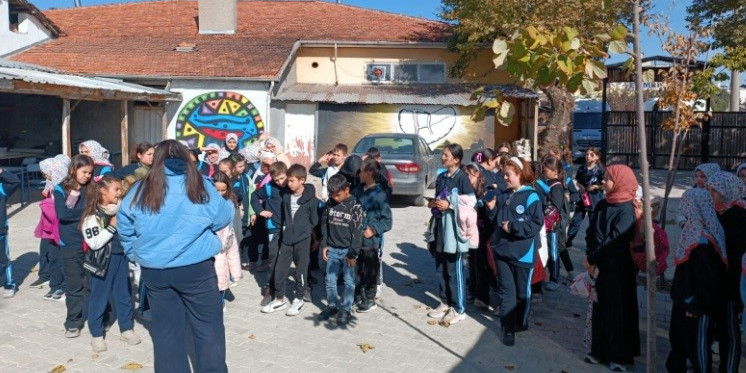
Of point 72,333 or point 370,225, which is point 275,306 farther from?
point 72,333

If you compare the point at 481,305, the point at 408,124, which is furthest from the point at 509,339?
the point at 408,124

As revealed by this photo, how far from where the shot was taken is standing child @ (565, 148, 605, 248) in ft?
28.4

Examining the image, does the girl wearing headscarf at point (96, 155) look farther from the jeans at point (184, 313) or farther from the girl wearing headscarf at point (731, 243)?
the girl wearing headscarf at point (731, 243)

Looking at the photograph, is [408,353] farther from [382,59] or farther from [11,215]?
[382,59]

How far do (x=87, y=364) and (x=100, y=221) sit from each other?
1.16 m

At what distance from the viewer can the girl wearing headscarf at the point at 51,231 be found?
6363 mm

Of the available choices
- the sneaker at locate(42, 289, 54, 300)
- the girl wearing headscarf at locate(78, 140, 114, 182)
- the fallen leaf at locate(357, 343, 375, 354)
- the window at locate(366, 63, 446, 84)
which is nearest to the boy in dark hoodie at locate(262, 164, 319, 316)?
the fallen leaf at locate(357, 343, 375, 354)

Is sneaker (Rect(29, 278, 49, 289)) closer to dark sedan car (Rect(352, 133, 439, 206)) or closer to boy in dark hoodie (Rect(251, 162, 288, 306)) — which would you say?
boy in dark hoodie (Rect(251, 162, 288, 306))

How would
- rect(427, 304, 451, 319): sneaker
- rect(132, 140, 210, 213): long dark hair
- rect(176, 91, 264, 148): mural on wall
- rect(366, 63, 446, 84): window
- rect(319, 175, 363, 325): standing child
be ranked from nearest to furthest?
rect(132, 140, 210, 213): long dark hair → rect(319, 175, 363, 325): standing child → rect(427, 304, 451, 319): sneaker → rect(176, 91, 264, 148): mural on wall → rect(366, 63, 446, 84): window

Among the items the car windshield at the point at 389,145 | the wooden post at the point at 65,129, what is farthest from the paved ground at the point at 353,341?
the wooden post at the point at 65,129

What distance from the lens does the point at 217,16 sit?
923 inches

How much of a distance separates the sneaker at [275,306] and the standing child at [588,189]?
3.99 meters

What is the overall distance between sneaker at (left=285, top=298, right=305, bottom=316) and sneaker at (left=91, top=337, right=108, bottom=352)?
1.78 meters

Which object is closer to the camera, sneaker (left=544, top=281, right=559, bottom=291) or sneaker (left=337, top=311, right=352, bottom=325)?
sneaker (left=337, top=311, right=352, bottom=325)
